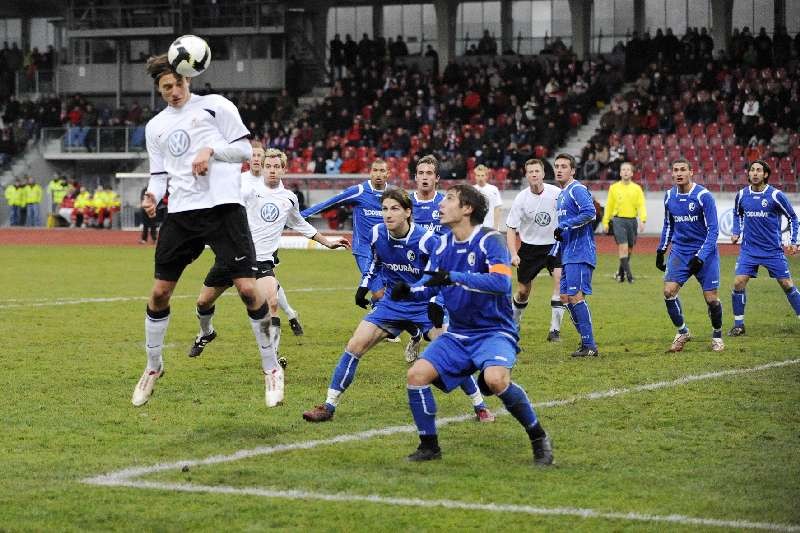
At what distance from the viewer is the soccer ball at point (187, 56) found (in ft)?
28.2

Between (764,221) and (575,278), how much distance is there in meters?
3.43

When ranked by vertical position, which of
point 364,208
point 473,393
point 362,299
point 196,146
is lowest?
point 473,393

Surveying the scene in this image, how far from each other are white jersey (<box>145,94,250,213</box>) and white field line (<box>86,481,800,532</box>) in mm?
2383

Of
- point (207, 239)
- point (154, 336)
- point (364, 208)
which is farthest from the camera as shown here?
point (364, 208)

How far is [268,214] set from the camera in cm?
1312

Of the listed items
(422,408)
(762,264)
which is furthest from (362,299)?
(762,264)

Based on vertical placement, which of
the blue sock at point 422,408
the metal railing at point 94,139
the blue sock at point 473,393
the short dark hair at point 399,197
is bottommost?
the blue sock at point 473,393

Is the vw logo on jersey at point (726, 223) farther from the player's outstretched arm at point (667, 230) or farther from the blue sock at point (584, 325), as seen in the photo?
the blue sock at point (584, 325)

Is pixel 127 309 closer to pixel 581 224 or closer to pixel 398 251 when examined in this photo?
pixel 581 224

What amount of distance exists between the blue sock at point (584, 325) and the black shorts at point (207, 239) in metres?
5.13

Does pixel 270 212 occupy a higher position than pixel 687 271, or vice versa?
pixel 270 212

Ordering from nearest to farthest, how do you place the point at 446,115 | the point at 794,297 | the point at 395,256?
the point at 395,256 < the point at 794,297 < the point at 446,115

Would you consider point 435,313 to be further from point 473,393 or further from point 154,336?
point 154,336

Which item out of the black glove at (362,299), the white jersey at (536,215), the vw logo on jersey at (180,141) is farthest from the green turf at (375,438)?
the vw logo on jersey at (180,141)
